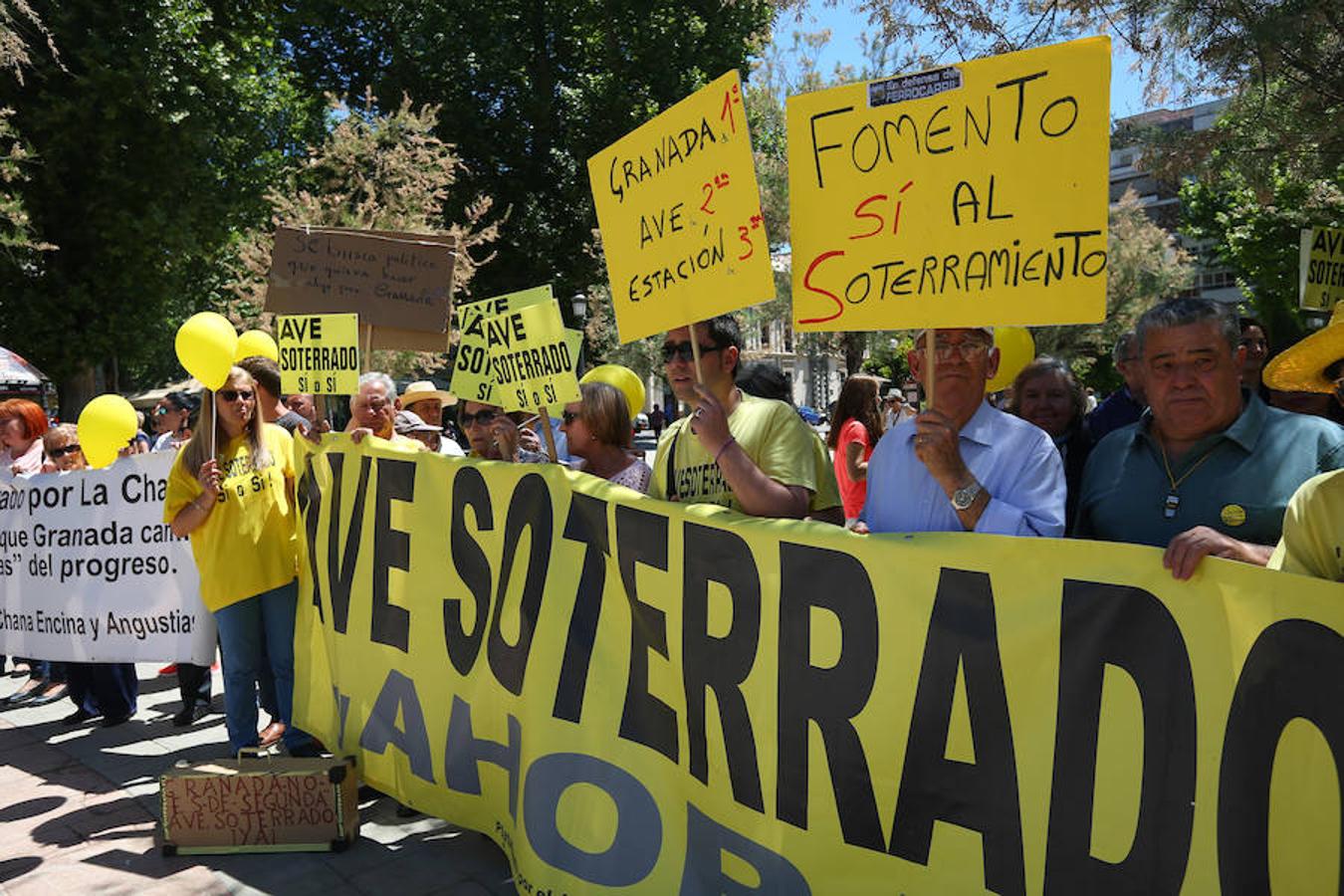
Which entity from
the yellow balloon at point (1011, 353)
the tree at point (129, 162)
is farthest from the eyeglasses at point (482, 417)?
the tree at point (129, 162)

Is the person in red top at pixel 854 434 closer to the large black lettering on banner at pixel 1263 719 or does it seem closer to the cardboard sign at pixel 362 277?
the cardboard sign at pixel 362 277

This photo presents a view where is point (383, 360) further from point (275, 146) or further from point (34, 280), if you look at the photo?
point (275, 146)

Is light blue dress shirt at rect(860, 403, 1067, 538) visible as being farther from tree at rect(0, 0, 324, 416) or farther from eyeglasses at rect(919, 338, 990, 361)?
tree at rect(0, 0, 324, 416)

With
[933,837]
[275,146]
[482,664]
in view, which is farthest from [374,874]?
[275,146]

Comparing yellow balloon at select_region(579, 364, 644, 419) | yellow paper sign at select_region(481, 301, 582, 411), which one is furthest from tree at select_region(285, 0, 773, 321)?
yellow paper sign at select_region(481, 301, 582, 411)

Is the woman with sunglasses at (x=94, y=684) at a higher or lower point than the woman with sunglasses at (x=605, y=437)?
lower

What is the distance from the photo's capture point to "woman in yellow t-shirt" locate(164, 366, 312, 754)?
4262 millimetres

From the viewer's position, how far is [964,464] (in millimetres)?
2559

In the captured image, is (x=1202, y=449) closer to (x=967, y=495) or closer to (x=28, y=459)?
(x=967, y=495)

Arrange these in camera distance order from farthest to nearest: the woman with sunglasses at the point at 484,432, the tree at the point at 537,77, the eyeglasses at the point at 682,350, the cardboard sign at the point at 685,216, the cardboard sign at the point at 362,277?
the tree at the point at 537,77 < the cardboard sign at the point at 362,277 < the woman with sunglasses at the point at 484,432 < the eyeglasses at the point at 682,350 < the cardboard sign at the point at 685,216

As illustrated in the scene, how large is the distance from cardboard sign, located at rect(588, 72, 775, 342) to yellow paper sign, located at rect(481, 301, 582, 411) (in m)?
0.46

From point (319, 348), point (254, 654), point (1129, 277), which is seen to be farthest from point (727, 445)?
point (1129, 277)

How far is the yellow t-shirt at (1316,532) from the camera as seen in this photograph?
1950 millimetres

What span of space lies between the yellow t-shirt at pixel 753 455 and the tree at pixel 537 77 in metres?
19.6
